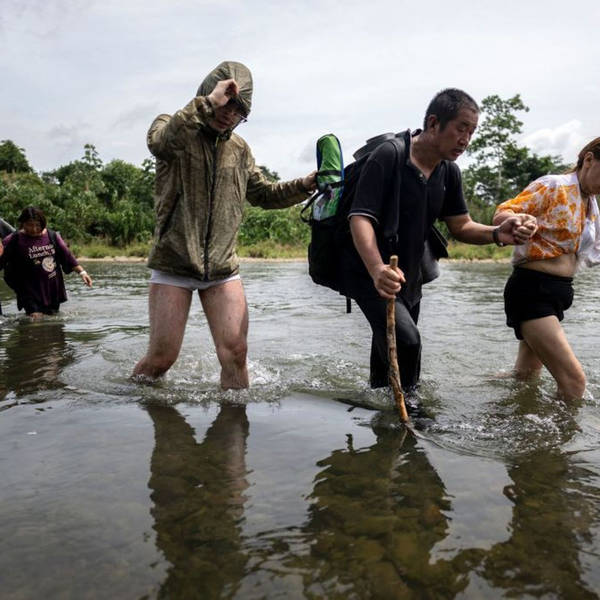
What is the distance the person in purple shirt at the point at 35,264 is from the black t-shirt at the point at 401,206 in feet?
18.1

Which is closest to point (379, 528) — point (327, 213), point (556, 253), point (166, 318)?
point (327, 213)

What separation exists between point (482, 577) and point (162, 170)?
285 cm

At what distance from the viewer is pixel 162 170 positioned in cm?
395

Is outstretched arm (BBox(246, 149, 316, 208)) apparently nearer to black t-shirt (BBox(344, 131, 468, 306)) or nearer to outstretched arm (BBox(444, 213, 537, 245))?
black t-shirt (BBox(344, 131, 468, 306))

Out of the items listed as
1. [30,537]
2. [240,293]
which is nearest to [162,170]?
[240,293]

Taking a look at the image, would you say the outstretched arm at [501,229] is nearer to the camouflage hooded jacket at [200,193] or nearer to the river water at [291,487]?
the river water at [291,487]

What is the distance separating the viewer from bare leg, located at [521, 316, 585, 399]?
4059 mm

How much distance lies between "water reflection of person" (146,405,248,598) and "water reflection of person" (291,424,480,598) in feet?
0.95

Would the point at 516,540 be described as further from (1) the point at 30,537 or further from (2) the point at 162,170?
(2) the point at 162,170

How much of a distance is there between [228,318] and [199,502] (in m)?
1.60

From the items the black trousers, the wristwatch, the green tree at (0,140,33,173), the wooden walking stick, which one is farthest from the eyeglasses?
the green tree at (0,140,33,173)

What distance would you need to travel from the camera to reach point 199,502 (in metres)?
2.65

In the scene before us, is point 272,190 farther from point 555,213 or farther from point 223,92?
point 555,213

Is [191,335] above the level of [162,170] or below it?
below
